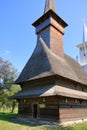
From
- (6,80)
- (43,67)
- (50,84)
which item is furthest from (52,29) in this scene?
(6,80)

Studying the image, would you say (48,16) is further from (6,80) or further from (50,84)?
(6,80)

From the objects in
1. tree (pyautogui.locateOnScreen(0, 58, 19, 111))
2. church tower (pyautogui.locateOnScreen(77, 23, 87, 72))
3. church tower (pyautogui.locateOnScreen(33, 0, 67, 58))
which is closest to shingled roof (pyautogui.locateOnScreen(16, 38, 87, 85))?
church tower (pyautogui.locateOnScreen(33, 0, 67, 58))

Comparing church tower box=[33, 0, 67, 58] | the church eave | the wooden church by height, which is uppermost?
the church eave

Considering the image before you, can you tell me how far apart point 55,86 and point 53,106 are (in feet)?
5.19

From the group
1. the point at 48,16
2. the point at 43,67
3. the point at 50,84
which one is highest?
the point at 48,16

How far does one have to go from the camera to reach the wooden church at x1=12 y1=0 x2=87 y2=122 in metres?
12.7

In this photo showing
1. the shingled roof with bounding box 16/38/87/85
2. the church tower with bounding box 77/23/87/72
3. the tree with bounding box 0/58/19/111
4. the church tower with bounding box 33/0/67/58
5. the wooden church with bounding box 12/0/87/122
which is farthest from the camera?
the church tower with bounding box 77/23/87/72

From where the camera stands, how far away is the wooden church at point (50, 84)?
12.7m

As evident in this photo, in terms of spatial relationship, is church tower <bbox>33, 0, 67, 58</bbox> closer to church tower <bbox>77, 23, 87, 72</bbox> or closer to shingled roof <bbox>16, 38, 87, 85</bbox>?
shingled roof <bbox>16, 38, 87, 85</bbox>

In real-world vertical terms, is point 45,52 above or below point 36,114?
above

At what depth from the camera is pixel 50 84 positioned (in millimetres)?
13766

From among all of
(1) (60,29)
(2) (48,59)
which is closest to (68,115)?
(2) (48,59)

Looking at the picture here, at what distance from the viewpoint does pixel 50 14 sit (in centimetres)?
1828

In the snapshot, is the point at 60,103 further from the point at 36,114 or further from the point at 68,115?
the point at 36,114
